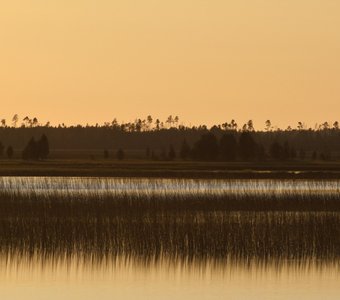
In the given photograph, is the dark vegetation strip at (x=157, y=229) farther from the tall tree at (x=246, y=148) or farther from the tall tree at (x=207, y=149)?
the tall tree at (x=207, y=149)

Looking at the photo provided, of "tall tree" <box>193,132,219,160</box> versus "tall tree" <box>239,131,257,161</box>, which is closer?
"tall tree" <box>239,131,257,161</box>

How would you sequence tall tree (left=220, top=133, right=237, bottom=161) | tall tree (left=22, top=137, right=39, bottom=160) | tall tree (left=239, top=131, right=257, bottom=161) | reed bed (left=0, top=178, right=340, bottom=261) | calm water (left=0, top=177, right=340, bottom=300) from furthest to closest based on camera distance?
1. tall tree (left=22, top=137, right=39, bottom=160)
2. tall tree (left=239, top=131, right=257, bottom=161)
3. tall tree (left=220, top=133, right=237, bottom=161)
4. reed bed (left=0, top=178, right=340, bottom=261)
5. calm water (left=0, top=177, right=340, bottom=300)

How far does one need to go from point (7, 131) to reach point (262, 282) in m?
144

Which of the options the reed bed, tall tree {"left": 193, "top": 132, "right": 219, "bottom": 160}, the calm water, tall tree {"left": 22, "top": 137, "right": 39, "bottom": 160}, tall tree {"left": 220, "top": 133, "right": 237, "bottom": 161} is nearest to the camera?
the calm water

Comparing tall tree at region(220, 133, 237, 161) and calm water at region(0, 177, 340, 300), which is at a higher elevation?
tall tree at region(220, 133, 237, 161)

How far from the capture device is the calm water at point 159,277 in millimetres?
21594

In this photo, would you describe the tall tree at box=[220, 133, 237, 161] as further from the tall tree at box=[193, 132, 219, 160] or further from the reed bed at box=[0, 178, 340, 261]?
the reed bed at box=[0, 178, 340, 261]

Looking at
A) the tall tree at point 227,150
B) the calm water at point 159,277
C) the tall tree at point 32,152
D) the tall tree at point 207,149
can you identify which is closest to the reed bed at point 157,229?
the calm water at point 159,277

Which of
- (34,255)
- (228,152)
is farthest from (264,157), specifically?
(34,255)

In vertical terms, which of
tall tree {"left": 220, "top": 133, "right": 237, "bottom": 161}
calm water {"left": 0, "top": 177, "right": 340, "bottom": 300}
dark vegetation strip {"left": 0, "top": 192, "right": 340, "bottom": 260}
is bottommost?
calm water {"left": 0, "top": 177, "right": 340, "bottom": 300}

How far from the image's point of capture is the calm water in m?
21.6

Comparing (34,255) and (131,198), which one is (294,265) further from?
(131,198)

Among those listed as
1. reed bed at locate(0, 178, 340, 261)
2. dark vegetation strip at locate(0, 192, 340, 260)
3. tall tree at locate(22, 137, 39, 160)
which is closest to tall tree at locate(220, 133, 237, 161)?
tall tree at locate(22, 137, 39, 160)

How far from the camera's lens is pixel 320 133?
164625 mm
